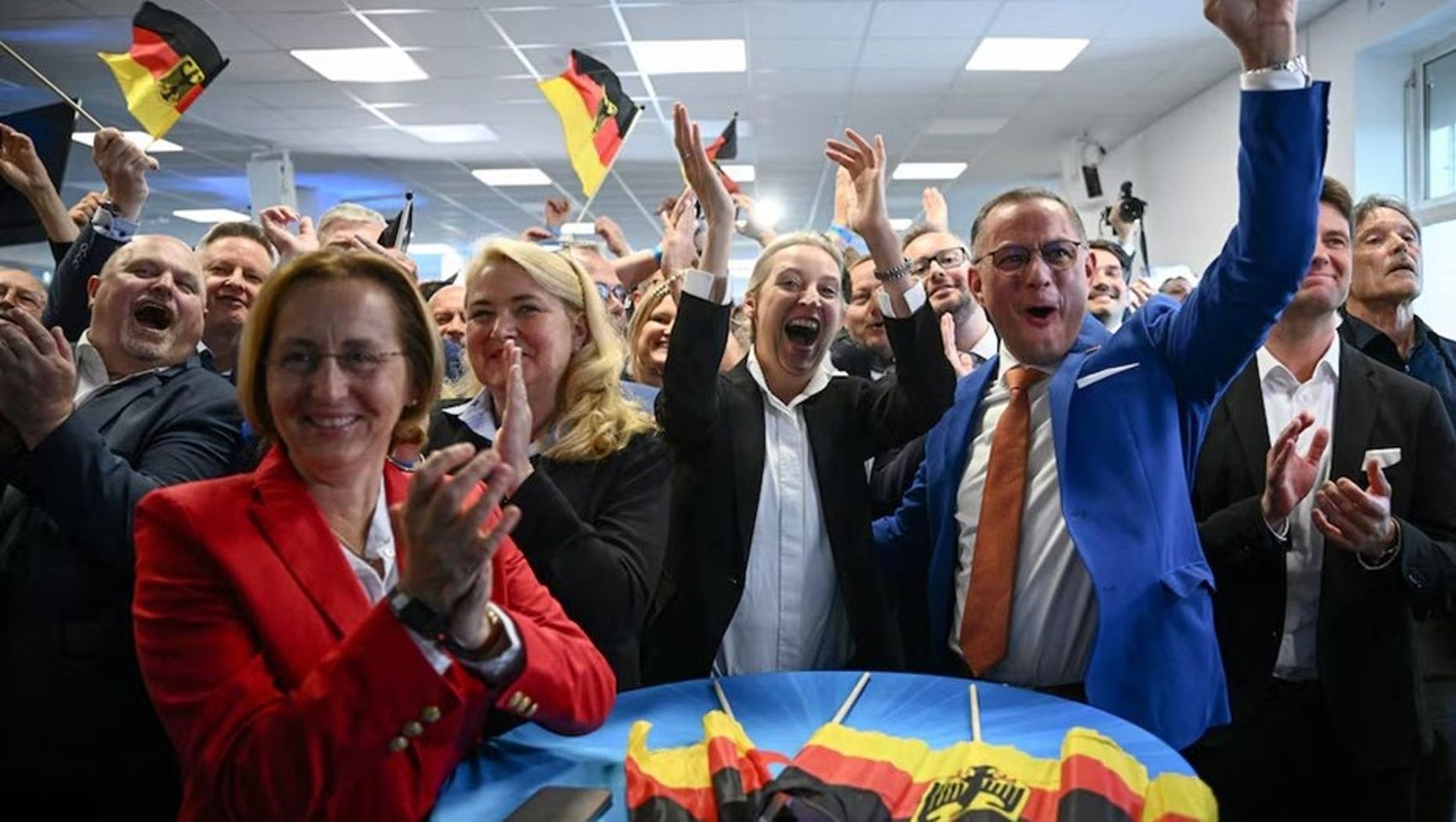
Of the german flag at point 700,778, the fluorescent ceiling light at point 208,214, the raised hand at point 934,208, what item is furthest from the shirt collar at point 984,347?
the fluorescent ceiling light at point 208,214

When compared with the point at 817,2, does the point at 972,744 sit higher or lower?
lower

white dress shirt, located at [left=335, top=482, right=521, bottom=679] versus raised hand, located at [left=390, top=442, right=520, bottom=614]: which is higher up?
raised hand, located at [left=390, top=442, right=520, bottom=614]

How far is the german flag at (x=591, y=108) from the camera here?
4836 millimetres

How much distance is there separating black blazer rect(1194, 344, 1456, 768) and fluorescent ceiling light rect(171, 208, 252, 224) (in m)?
14.1

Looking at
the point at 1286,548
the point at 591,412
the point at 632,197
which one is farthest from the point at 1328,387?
the point at 632,197

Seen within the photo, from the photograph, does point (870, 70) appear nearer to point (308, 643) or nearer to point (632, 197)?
point (632, 197)

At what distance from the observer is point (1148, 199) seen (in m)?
9.93

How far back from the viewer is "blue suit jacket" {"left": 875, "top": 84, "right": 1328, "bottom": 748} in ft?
5.37

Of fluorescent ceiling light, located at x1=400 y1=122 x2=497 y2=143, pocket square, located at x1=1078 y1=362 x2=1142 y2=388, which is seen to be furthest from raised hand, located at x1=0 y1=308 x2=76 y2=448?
fluorescent ceiling light, located at x1=400 y1=122 x2=497 y2=143

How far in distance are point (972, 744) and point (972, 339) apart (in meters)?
2.45

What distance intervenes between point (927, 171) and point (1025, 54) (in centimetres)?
429

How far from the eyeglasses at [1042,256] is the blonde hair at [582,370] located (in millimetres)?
803

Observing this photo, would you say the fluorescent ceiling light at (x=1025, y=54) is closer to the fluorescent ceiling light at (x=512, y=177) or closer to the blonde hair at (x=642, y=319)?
the blonde hair at (x=642, y=319)

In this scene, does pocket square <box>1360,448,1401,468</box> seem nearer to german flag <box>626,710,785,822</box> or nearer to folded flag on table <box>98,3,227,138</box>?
german flag <box>626,710,785,822</box>
